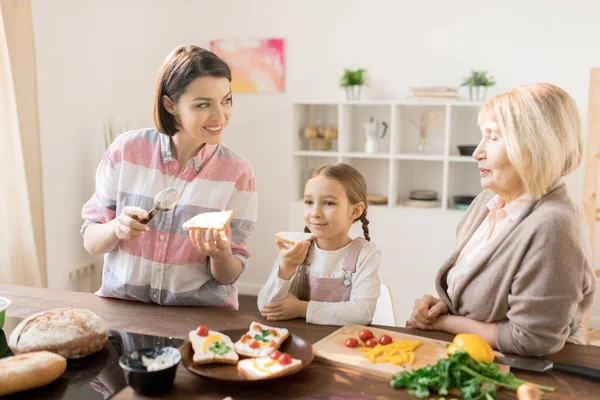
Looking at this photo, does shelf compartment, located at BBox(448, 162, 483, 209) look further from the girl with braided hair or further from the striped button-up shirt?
the striped button-up shirt

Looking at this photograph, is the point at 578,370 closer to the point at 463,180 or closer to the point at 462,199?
the point at 462,199

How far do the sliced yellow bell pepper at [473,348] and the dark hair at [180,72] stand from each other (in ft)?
3.35

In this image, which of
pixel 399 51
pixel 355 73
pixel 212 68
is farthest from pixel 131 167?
pixel 399 51

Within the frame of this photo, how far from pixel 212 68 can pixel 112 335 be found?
2.67ft

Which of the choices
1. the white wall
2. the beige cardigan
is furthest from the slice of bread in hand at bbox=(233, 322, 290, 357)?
the white wall

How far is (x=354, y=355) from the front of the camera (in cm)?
147

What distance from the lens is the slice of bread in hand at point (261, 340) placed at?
1.44m

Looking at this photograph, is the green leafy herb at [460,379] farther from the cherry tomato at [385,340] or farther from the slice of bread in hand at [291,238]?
the slice of bread in hand at [291,238]

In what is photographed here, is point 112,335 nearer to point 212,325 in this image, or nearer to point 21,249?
point 212,325

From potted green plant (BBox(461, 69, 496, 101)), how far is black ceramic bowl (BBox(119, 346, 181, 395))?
142 inches

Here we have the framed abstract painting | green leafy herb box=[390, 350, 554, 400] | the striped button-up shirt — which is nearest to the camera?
green leafy herb box=[390, 350, 554, 400]

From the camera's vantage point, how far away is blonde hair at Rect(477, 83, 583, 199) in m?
1.54

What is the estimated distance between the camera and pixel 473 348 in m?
1.39

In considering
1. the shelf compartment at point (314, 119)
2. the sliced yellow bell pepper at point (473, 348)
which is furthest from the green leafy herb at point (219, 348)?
the shelf compartment at point (314, 119)
